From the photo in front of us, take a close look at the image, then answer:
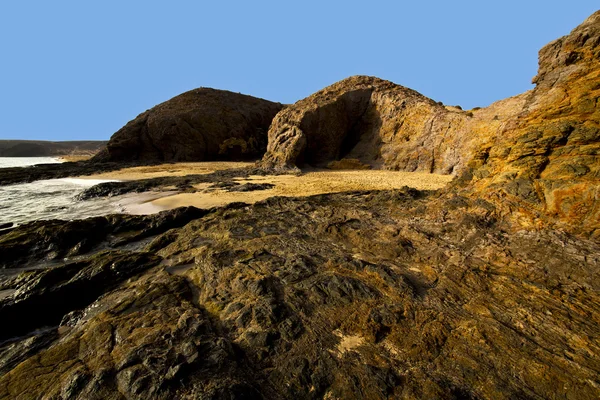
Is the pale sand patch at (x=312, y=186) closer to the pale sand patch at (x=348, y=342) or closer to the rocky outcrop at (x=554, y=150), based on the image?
the rocky outcrop at (x=554, y=150)

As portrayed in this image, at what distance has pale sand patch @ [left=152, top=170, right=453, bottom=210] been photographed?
42.4 ft

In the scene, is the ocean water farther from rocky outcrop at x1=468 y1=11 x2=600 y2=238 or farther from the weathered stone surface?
rocky outcrop at x1=468 y1=11 x2=600 y2=238

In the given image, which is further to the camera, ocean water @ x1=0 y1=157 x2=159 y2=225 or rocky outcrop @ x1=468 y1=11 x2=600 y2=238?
ocean water @ x1=0 y1=157 x2=159 y2=225

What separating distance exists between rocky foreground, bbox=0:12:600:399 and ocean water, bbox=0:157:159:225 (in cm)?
386

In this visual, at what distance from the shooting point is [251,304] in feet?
13.9

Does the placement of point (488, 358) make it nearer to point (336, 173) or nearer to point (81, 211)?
A: point (81, 211)

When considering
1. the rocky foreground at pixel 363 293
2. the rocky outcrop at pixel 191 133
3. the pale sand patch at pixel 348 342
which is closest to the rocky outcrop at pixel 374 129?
the rocky foreground at pixel 363 293

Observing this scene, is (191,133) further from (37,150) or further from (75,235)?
(37,150)

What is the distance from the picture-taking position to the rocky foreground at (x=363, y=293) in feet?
10.2

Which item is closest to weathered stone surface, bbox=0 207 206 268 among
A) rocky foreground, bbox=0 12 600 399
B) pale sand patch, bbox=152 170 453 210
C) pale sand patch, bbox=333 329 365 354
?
rocky foreground, bbox=0 12 600 399

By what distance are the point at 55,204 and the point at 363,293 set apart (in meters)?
16.1

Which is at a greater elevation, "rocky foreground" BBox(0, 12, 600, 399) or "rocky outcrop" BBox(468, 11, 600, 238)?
"rocky outcrop" BBox(468, 11, 600, 238)

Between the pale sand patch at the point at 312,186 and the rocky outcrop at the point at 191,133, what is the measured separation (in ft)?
57.0

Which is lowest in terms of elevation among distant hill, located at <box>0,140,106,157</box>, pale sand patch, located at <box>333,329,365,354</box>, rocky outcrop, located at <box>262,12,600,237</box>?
distant hill, located at <box>0,140,106,157</box>
